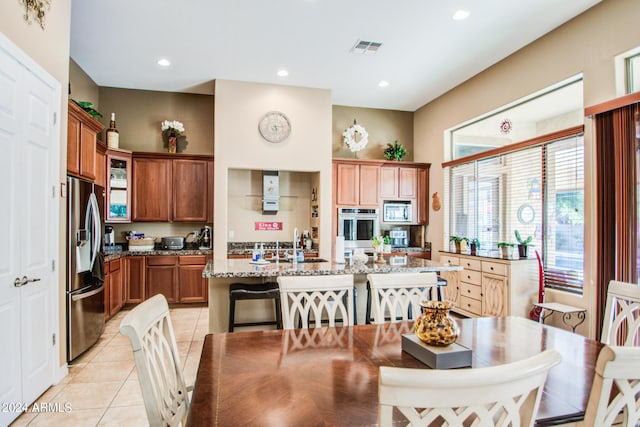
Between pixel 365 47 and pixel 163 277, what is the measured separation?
4.26 m

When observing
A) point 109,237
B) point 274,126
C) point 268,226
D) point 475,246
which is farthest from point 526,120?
point 109,237

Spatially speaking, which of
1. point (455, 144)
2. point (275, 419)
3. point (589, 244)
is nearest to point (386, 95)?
point (455, 144)

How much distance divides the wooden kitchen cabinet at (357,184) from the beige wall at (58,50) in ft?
12.7

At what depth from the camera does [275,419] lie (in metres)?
1.04

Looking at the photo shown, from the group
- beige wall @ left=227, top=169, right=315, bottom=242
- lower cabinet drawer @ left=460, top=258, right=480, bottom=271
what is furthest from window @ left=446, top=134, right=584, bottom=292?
beige wall @ left=227, top=169, right=315, bottom=242

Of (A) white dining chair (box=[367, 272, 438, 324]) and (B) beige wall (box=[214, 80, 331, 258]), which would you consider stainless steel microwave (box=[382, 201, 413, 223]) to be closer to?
(B) beige wall (box=[214, 80, 331, 258])

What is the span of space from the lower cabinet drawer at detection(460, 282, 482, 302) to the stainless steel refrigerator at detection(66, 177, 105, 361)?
4.45 meters

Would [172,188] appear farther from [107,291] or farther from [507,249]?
[507,249]

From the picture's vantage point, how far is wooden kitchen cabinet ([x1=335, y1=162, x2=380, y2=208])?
236 inches

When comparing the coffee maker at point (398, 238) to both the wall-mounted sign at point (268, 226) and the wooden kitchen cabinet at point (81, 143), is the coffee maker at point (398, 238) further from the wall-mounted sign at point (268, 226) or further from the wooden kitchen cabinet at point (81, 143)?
the wooden kitchen cabinet at point (81, 143)

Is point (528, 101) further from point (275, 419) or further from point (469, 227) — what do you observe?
point (275, 419)

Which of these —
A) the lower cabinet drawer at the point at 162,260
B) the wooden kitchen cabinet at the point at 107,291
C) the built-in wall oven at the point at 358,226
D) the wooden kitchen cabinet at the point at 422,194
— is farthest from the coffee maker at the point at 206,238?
the wooden kitchen cabinet at the point at 422,194

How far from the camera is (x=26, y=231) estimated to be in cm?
249

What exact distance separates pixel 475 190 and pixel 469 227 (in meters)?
0.59
